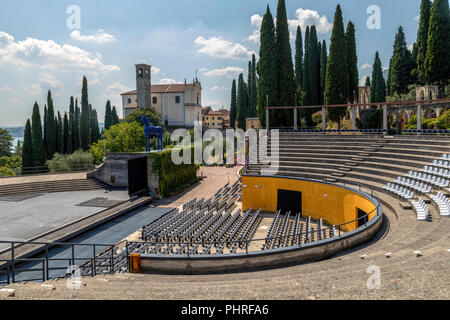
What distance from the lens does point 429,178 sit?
47.9 feet

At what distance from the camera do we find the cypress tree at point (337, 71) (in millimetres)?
32562

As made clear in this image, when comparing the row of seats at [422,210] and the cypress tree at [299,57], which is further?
the cypress tree at [299,57]

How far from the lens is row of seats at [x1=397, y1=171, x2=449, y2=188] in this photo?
44.7ft

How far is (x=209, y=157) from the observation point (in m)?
47.9

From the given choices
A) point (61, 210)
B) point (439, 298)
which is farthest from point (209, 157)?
point (439, 298)

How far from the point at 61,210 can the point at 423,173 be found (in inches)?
871

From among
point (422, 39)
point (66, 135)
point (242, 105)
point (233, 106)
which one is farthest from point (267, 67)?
point (233, 106)

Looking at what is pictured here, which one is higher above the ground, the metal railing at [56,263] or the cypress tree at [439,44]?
the cypress tree at [439,44]

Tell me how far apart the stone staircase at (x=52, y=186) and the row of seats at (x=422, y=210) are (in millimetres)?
24743

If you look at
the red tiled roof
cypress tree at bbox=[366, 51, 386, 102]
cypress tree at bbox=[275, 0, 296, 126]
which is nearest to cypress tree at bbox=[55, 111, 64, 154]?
the red tiled roof

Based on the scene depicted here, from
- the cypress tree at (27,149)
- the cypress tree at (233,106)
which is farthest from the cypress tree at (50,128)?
the cypress tree at (233,106)

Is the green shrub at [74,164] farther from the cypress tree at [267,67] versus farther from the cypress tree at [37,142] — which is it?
the cypress tree at [267,67]

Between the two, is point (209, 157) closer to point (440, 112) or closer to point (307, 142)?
point (307, 142)

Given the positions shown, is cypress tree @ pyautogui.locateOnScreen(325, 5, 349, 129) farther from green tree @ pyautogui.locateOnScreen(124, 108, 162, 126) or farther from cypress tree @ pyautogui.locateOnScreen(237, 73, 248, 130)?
green tree @ pyautogui.locateOnScreen(124, 108, 162, 126)
